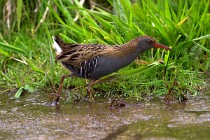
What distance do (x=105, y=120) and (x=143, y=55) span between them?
4.18 ft

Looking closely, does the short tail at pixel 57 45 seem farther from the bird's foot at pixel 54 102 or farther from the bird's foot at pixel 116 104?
the bird's foot at pixel 116 104

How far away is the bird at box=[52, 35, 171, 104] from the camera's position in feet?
17.3

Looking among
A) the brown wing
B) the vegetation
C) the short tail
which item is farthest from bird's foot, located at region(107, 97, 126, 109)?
the short tail

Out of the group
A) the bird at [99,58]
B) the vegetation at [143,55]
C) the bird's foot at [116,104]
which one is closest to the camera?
the bird's foot at [116,104]

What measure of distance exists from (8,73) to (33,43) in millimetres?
758

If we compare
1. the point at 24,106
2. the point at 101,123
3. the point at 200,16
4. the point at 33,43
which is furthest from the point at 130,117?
the point at 33,43

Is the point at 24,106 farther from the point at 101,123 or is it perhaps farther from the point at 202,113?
the point at 202,113

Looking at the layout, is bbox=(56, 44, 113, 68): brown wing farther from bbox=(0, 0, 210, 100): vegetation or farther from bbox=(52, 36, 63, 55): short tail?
bbox=(0, 0, 210, 100): vegetation

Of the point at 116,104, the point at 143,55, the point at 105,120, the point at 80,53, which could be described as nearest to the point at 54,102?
the point at 80,53

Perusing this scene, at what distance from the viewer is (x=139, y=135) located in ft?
14.0

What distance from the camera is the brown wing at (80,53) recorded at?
5281mm

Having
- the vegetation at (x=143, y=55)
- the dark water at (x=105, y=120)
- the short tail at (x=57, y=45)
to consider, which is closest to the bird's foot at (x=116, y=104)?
the dark water at (x=105, y=120)

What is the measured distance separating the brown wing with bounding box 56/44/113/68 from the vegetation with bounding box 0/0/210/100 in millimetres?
221

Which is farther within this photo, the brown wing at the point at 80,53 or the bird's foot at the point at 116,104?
the brown wing at the point at 80,53
